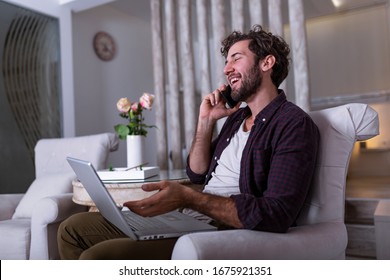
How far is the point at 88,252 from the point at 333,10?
4661mm

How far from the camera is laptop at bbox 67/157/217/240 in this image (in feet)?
3.17

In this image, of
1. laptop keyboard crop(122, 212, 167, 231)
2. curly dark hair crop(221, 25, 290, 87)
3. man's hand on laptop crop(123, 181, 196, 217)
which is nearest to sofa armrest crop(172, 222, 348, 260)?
man's hand on laptop crop(123, 181, 196, 217)

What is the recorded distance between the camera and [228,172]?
4.35 feet

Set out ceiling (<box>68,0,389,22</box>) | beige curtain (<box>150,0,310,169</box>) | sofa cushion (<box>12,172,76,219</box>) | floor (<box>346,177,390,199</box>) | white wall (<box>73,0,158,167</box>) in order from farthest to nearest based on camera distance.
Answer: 1. white wall (<box>73,0,158,167</box>)
2. ceiling (<box>68,0,389,22</box>)
3. floor (<box>346,177,390,199</box>)
4. beige curtain (<box>150,0,310,169</box>)
5. sofa cushion (<box>12,172,76,219</box>)

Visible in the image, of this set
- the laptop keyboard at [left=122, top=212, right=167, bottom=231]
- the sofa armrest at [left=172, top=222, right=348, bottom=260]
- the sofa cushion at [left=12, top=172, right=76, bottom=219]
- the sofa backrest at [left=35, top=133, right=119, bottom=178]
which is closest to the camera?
the sofa armrest at [left=172, top=222, right=348, bottom=260]

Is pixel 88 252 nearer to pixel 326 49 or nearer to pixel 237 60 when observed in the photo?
pixel 237 60

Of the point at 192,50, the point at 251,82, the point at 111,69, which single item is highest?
the point at 111,69

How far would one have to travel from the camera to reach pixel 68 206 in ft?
6.00

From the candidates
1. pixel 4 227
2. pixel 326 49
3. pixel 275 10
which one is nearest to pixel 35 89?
pixel 4 227

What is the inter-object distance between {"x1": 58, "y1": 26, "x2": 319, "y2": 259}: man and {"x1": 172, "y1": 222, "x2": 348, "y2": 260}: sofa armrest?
0.16 feet

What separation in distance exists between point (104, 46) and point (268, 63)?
309 cm

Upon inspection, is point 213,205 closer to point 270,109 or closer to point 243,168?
point 243,168

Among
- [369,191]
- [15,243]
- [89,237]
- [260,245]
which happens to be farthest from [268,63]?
[369,191]

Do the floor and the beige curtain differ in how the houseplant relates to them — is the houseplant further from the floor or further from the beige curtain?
the floor
